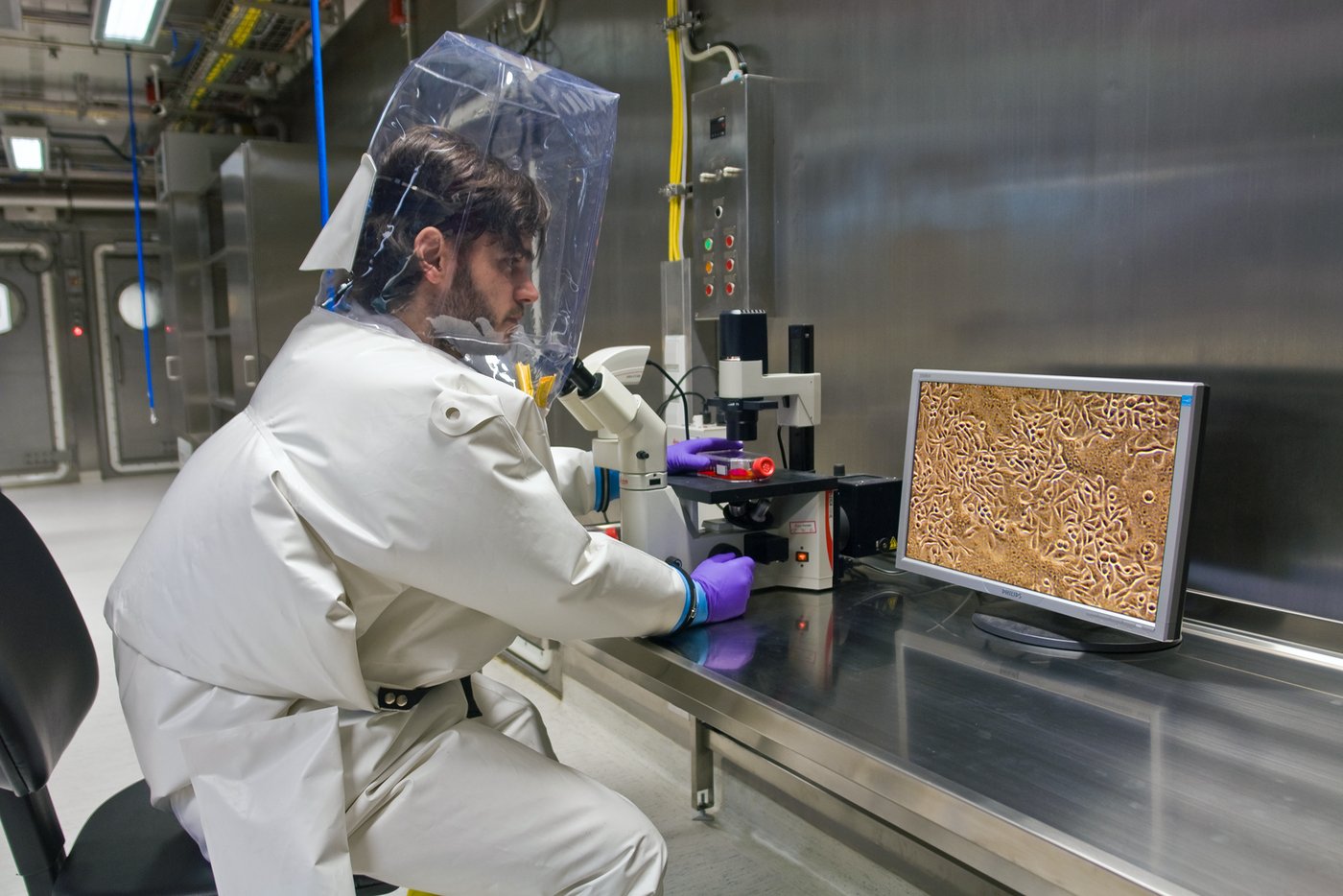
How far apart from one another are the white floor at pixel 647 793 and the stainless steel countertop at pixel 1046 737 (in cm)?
81

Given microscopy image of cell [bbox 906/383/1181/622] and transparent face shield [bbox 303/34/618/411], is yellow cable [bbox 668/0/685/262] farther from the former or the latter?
microscopy image of cell [bbox 906/383/1181/622]

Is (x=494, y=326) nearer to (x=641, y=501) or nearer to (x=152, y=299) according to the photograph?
(x=641, y=501)

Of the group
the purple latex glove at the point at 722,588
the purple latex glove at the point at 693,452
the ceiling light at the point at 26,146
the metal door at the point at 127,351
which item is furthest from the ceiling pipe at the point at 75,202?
the purple latex glove at the point at 722,588

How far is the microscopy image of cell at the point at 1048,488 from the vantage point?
1225 mm

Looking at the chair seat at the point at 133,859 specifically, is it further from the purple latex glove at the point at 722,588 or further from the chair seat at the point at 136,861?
the purple latex glove at the point at 722,588

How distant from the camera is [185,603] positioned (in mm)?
1124

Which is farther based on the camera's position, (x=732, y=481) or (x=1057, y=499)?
(x=732, y=481)

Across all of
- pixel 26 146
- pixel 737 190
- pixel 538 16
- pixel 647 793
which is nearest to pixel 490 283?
pixel 737 190

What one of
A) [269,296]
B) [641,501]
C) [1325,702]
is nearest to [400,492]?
[641,501]

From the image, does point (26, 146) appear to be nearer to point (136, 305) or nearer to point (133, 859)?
point (136, 305)

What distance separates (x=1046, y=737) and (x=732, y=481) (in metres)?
0.69

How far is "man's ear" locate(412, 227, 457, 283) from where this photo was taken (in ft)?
4.04

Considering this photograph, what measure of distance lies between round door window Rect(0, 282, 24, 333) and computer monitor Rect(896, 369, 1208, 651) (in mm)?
7917

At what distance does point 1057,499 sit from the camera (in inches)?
52.8
